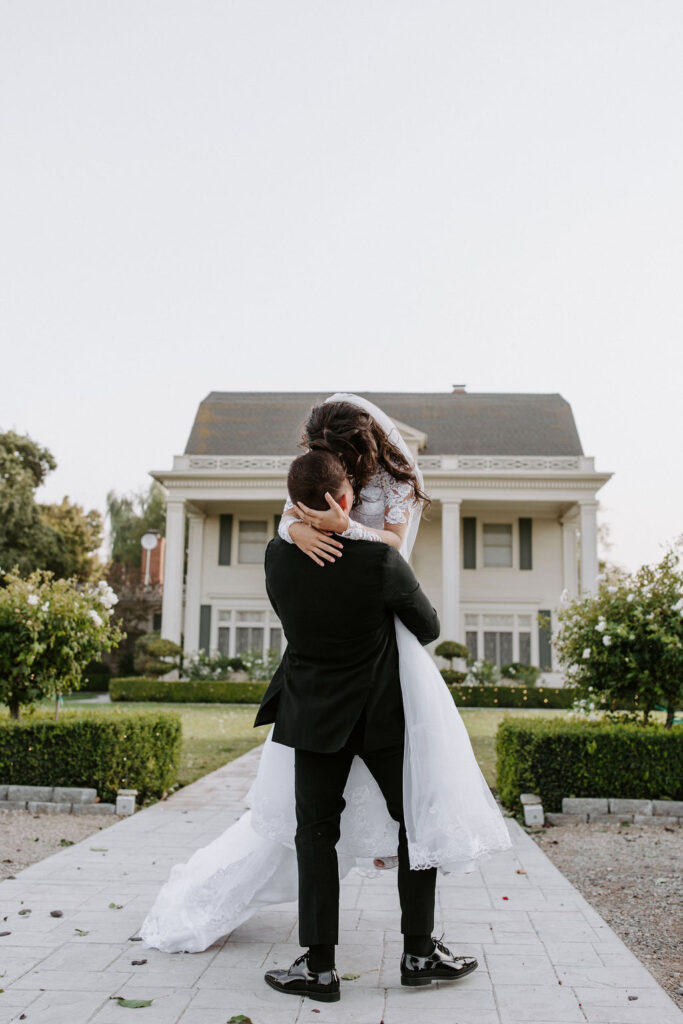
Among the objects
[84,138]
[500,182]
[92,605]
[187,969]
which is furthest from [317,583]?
[84,138]

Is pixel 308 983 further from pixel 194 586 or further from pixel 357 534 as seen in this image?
pixel 194 586

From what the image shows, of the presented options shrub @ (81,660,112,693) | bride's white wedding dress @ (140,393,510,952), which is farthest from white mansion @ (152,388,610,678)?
bride's white wedding dress @ (140,393,510,952)

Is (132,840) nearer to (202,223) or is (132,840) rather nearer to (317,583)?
(317,583)

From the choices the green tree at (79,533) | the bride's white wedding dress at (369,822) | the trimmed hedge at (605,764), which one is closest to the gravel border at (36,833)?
the bride's white wedding dress at (369,822)

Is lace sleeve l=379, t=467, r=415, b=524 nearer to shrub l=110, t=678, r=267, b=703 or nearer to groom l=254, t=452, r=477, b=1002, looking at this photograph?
groom l=254, t=452, r=477, b=1002

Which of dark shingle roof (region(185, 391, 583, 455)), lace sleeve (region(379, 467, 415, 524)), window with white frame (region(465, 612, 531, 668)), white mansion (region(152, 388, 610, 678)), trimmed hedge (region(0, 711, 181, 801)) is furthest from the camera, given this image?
dark shingle roof (region(185, 391, 583, 455))

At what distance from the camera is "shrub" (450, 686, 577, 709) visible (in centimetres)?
2275

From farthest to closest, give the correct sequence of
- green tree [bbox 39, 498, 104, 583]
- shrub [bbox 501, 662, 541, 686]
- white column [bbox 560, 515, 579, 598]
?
green tree [bbox 39, 498, 104, 583] → white column [bbox 560, 515, 579, 598] → shrub [bbox 501, 662, 541, 686]

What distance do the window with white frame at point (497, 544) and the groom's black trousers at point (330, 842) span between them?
87.6ft

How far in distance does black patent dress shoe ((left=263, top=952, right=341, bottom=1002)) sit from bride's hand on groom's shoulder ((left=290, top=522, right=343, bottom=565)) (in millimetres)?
1446

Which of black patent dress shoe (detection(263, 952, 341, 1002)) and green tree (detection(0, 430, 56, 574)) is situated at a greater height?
green tree (detection(0, 430, 56, 574))

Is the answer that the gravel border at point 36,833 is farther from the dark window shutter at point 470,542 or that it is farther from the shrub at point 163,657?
the dark window shutter at point 470,542

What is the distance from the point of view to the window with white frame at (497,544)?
29.3 metres

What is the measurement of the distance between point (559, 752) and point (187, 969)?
14.9ft
